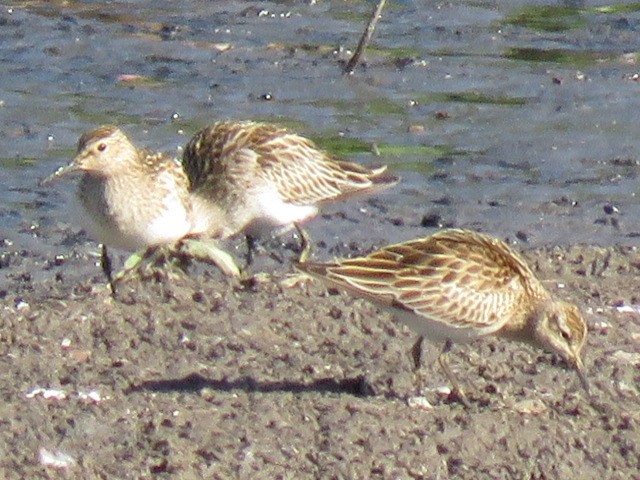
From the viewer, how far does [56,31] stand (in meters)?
15.5

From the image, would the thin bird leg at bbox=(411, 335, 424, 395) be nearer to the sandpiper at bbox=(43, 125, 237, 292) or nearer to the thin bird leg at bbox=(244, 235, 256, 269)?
the sandpiper at bbox=(43, 125, 237, 292)

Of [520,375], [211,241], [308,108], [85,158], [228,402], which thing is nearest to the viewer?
[228,402]

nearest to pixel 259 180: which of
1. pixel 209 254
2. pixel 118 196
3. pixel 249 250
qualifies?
pixel 249 250

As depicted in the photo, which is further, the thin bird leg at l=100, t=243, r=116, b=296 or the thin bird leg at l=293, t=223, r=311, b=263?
the thin bird leg at l=293, t=223, r=311, b=263

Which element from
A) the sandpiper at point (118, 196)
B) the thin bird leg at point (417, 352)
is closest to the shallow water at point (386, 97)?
the sandpiper at point (118, 196)

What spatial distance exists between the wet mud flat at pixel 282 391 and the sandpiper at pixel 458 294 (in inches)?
10.3

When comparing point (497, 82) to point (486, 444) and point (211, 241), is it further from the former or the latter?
point (486, 444)

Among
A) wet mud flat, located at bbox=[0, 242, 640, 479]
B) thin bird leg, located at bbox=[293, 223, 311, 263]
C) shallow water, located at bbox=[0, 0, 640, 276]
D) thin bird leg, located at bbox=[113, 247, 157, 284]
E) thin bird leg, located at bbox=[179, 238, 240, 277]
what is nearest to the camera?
wet mud flat, located at bbox=[0, 242, 640, 479]

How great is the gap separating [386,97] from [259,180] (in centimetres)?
382

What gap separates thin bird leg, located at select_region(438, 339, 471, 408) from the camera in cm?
802

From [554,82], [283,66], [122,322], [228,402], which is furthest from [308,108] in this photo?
[228,402]

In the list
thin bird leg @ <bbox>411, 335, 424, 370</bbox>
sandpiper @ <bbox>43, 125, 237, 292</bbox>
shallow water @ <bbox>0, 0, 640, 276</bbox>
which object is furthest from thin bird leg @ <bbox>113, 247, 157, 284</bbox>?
thin bird leg @ <bbox>411, 335, 424, 370</bbox>

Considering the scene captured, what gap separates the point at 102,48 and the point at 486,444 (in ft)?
27.2

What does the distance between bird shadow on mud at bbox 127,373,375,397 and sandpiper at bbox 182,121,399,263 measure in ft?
7.06
